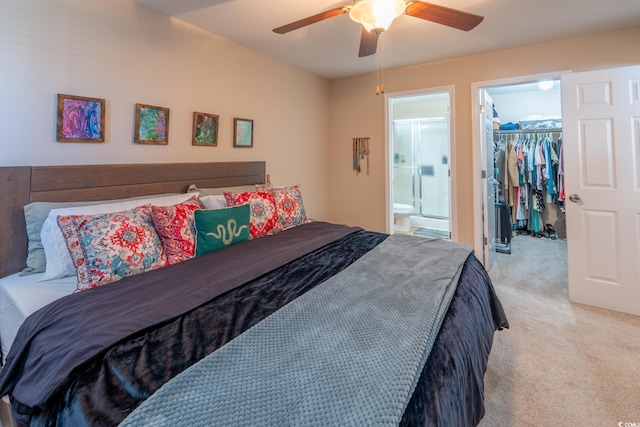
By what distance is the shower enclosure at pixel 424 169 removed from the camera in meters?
5.71

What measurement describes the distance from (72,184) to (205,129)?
1129mm

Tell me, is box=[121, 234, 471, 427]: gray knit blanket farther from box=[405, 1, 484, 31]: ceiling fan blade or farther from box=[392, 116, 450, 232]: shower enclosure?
box=[392, 116, 450, 232]: shower enclosure

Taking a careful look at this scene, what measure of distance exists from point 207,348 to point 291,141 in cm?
306

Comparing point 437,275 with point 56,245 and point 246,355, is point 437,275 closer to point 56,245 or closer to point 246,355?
point 246,355

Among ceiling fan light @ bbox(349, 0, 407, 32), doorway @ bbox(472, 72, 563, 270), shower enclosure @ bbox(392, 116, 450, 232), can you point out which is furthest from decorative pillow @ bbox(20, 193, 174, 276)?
shower enclosure @ bbox(392, 116, 450, 232)

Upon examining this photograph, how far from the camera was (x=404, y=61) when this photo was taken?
11.7 feet

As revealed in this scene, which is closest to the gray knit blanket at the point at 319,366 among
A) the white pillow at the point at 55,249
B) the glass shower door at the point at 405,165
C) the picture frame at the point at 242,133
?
the white pillow at the point at 55,249

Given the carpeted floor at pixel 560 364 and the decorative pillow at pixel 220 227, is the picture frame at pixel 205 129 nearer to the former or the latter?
the decorative pillow at pixel 220 227

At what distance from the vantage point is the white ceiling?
7.52 feet

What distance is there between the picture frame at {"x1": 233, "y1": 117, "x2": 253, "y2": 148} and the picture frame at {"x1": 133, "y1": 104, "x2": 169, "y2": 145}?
0.69 metres

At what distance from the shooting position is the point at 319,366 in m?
0.90

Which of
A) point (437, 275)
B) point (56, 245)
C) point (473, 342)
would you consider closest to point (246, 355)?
point (473, 342)

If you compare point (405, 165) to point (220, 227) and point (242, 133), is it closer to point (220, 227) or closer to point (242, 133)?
point (242, 133)

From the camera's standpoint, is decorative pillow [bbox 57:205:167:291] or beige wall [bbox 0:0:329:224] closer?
decorative pillow [bbox 57:205:167:291]
